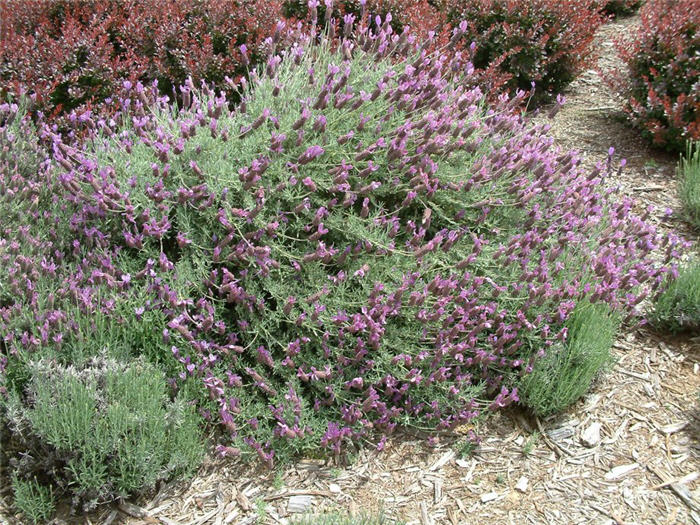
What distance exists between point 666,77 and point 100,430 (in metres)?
4.98

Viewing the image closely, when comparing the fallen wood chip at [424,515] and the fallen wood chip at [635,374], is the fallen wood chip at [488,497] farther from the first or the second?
the fallen wood chip at [635,374]

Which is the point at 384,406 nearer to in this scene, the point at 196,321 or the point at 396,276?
the point at 396,276

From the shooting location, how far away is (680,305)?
11.8ft

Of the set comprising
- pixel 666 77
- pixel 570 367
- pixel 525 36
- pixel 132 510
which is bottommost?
pixel 132 510

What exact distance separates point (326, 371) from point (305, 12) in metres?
4.27

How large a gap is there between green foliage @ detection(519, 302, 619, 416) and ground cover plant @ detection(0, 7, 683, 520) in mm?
67

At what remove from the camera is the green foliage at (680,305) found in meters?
3.56

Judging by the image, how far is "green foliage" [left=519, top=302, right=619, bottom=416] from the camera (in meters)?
3.05

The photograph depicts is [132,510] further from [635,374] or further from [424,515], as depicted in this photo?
[635,374]

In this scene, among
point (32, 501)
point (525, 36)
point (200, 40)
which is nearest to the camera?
point (32, 501)

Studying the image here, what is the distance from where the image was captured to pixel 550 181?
3.58 metres

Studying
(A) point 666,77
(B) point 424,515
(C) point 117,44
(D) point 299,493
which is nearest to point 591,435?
(B) point 424,515

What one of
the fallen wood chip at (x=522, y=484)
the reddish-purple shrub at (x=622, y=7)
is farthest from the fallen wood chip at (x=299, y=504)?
the reddish-purple shrub at (x=622, y=7)

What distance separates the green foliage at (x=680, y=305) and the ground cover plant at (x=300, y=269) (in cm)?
16
